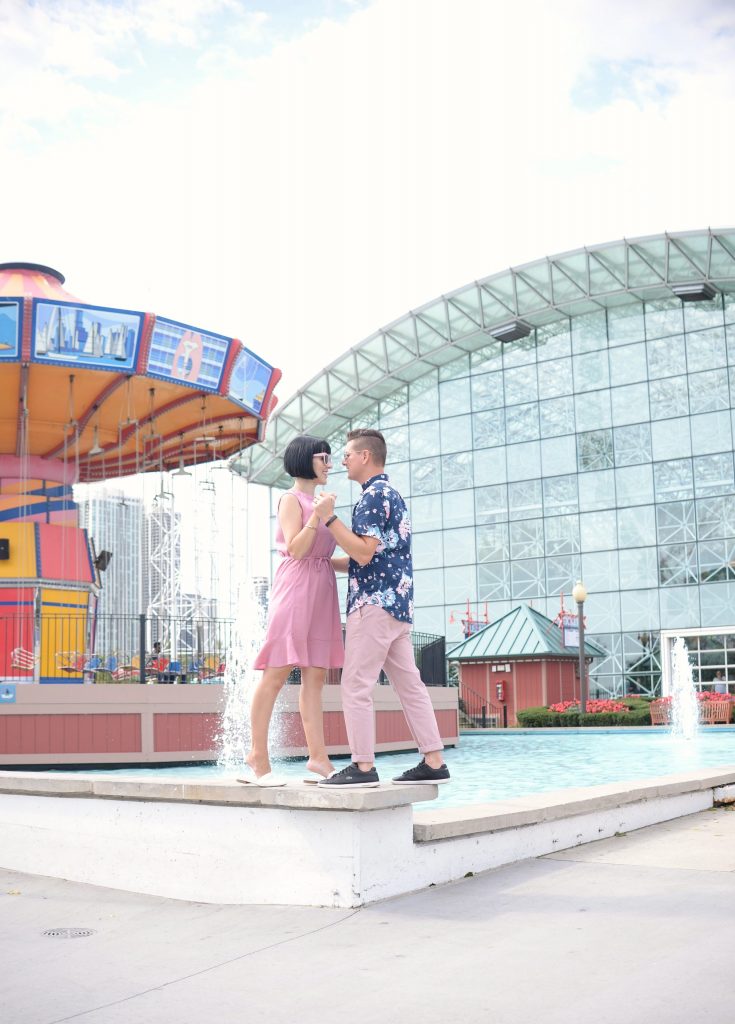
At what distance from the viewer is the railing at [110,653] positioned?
16797 mm

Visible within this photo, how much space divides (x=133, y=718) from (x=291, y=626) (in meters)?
11.2

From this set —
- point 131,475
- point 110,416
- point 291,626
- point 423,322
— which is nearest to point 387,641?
point 291,626

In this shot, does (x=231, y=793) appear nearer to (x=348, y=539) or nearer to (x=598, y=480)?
(x=348, y=539)

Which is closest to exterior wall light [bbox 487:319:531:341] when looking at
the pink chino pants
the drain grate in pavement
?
the pink chino pants

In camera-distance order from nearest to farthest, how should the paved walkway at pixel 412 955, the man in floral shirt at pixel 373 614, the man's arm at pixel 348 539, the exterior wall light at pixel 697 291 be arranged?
the paved walkway at pixel 412 955, the man's arm at pixel 348 539, the man in floral shirt at pixel 373 614, the exterior wall light at pixel 697 291

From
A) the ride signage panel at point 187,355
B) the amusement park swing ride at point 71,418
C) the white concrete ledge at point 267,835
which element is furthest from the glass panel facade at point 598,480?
the white concrete ledge at point 267,835

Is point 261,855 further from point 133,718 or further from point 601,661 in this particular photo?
point 601,661

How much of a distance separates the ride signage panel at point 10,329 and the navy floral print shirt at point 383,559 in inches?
521

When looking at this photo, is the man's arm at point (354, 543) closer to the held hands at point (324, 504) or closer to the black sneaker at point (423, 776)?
the held hands at point (324, 504)

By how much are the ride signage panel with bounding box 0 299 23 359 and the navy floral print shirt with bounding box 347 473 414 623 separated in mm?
13227

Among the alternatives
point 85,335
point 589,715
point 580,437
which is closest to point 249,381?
point 85,335

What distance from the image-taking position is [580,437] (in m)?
42.2

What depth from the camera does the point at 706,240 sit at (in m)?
38.9

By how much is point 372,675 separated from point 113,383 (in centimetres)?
1544
